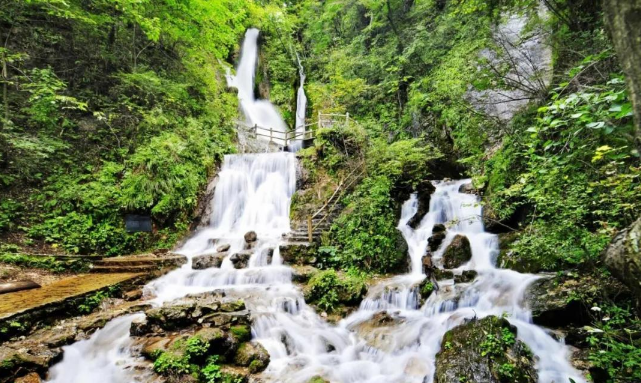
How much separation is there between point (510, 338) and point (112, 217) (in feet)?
34.9

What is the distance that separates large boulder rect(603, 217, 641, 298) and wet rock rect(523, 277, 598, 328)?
2.97 meters

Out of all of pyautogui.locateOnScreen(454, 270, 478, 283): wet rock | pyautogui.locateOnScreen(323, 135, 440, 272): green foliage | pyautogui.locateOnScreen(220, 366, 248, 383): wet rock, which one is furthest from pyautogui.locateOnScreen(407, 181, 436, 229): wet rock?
pyautogui.locateOnScreen(220, 366, 248, 383): wet rock

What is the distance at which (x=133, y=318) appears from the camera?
19.3 ft

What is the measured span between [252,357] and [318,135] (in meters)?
9.43

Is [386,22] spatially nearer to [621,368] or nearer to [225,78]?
[225,78]

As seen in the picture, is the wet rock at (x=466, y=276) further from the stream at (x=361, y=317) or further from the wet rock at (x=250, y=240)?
the wet rock at (x=250, y=240)

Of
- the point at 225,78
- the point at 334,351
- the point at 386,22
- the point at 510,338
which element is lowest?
the point at 334,351

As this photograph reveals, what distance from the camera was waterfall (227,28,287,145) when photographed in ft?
69.4

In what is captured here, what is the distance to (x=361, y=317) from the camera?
6.60 m

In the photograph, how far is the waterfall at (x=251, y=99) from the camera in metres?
21.2

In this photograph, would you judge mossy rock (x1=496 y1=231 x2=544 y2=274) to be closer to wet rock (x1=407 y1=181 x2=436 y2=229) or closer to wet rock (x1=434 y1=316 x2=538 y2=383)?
wet rock (x1=434 y1=316 x2=538 y2=383)

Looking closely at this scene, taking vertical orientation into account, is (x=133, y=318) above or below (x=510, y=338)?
below

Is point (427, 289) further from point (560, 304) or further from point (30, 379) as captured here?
point (30, 379)

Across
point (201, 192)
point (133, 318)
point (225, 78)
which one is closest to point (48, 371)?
point (133, 318)
